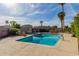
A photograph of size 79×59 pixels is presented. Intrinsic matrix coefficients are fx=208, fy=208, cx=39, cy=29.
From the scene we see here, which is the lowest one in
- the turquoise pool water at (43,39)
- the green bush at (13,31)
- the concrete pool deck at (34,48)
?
the concrete pool deck at (34,48)

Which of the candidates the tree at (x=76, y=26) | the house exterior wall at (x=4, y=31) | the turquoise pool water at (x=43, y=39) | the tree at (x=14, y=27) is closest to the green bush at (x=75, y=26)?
the tree at (x=76, y=26)

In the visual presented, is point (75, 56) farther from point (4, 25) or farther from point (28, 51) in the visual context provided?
point (4, 25)

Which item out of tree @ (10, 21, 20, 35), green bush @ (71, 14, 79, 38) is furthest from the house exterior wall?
green bush @ (71, 14, 79, 38)

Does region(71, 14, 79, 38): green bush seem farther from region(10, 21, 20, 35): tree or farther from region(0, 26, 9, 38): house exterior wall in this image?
region(0, 26, 9, 38): house exterior wall

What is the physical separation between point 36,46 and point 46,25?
0.54 metres

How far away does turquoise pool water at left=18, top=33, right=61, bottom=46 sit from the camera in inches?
187

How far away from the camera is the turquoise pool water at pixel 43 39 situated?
476 centimetres

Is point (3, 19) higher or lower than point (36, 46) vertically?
higher

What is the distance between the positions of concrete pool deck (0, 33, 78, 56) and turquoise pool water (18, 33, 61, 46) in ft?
0.28

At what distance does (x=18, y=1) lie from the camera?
186 inches

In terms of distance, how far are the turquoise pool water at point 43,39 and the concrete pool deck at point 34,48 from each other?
0.09m

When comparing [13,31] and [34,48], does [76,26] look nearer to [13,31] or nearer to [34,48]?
[34,48]

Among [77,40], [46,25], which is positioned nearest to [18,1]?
[46,25]

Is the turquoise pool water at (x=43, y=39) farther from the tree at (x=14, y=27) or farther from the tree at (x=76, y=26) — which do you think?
the tree at (x=76, y=26)
